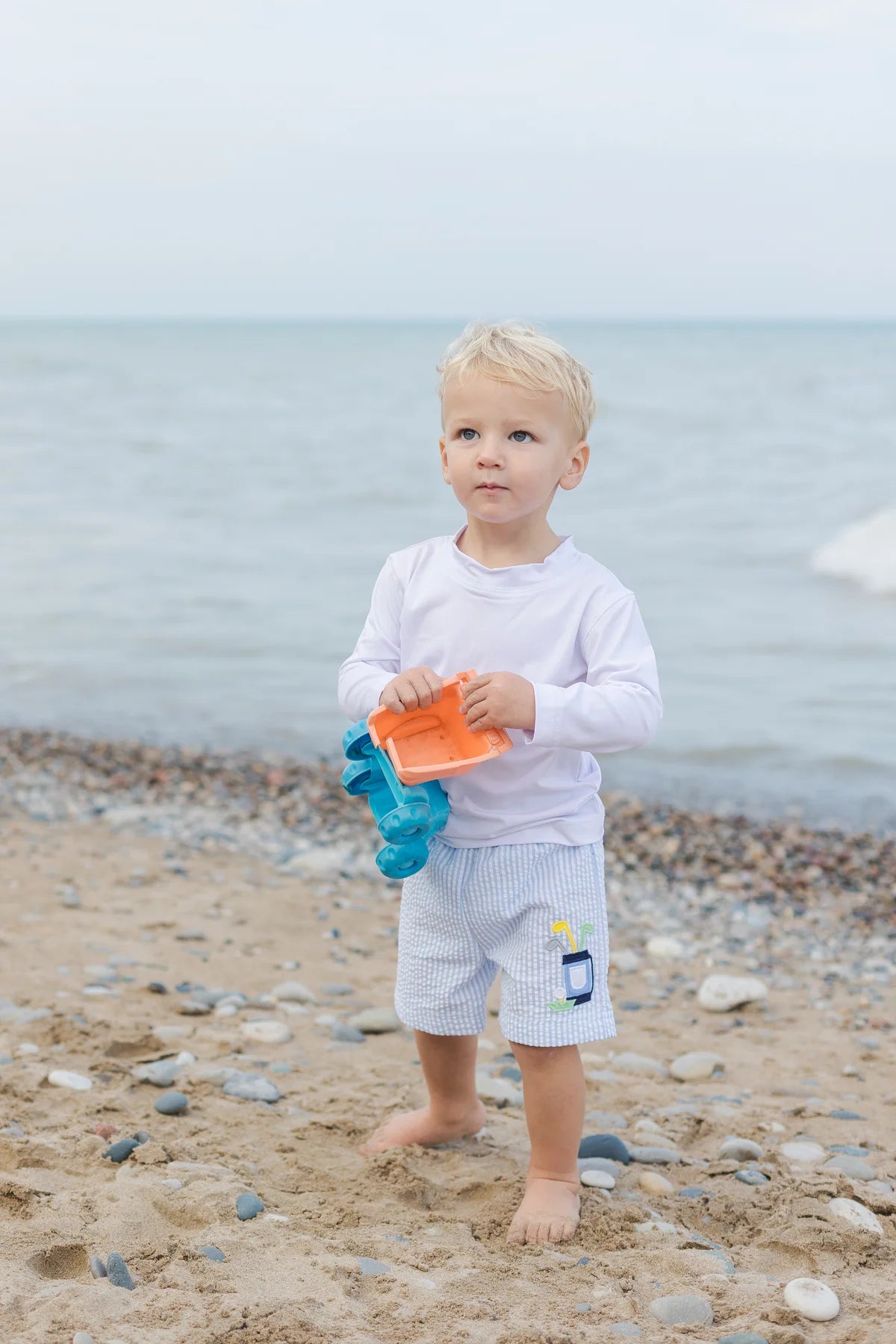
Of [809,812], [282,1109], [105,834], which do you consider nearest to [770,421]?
[809,812]

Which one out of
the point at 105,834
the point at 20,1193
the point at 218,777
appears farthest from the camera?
the point at 218,777

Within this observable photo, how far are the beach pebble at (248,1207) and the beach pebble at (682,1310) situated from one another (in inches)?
34.0

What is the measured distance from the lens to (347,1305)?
2443 millimetres

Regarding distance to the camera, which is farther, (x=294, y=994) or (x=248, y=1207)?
(x=294, y=994)

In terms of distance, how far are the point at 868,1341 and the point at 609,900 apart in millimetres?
3279

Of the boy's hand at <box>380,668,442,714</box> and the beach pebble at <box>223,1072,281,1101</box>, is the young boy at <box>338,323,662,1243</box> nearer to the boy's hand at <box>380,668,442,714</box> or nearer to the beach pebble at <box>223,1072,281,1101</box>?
the boy's hand at <box>380,668,442,714</box>

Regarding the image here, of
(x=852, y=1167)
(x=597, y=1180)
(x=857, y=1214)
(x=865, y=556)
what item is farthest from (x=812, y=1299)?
(x=865, y=556)

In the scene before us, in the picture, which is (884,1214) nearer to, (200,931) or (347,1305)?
(347,1305)

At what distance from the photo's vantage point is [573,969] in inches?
115

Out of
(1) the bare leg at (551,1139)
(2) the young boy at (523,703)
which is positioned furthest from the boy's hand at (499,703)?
(1) the bare leg at (551,1139)

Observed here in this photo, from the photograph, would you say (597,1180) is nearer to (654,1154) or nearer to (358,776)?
(654,1154)

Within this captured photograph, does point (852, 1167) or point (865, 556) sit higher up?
point (865, 556)

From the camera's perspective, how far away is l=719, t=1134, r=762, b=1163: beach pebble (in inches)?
133

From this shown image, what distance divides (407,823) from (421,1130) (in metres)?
1.08
